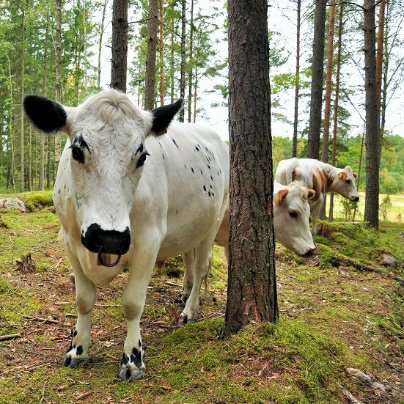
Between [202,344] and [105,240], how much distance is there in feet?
4.81

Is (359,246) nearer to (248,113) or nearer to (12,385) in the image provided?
(248,113)

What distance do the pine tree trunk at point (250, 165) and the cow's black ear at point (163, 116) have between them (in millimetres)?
492

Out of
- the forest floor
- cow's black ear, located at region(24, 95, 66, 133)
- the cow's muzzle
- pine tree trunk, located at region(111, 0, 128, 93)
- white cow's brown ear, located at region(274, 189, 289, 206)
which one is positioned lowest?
the forest floor

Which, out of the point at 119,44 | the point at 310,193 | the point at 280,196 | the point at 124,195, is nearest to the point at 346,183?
the point at 310,193

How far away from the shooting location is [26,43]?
30.2 metres

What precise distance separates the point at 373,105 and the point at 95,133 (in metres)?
12.2

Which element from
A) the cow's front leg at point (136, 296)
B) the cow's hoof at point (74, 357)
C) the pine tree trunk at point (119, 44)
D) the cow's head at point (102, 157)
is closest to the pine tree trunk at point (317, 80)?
the pine tree trunk at point (119, 44)

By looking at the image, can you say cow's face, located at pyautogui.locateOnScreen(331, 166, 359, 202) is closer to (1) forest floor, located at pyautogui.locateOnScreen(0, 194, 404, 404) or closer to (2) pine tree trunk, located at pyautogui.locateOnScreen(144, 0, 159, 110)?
(1) forest floor, located at pyautogui.locateOnScreen(0, 194, 404, 404)

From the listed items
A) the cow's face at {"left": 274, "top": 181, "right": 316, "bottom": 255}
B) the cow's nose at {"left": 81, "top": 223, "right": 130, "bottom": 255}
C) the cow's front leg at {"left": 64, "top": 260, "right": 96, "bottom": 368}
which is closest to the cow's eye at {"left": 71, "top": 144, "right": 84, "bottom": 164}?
the cow's nose at {"left": 81, "top": 223, "right": 130, "bottom": 255}

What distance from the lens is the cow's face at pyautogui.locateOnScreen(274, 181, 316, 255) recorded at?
22.4 ft

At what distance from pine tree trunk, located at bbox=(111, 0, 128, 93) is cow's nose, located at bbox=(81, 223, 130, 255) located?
4.05m

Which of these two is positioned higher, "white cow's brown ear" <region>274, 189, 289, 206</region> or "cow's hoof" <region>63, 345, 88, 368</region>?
"white cow's brown ear" <region>274, 189, 289, 206</region>

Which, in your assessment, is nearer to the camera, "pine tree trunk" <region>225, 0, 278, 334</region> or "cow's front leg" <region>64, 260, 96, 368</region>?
"pine tree trunk" <region>225, 0, 278, 334</region>

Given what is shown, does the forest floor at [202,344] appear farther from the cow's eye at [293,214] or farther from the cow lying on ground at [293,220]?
the cow's eye at [293,214]
